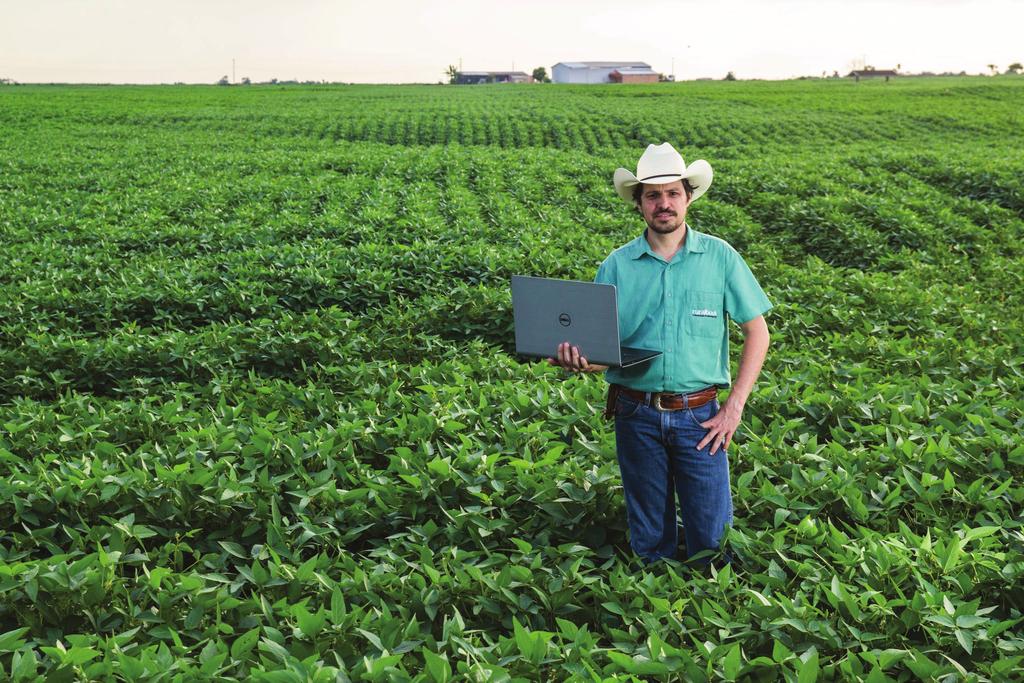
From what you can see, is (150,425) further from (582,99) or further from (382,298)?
(582,99)

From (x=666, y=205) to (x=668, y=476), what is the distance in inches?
50.4

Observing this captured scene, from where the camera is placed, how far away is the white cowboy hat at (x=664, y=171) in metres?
3.40

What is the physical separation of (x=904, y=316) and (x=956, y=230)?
5.68 metres

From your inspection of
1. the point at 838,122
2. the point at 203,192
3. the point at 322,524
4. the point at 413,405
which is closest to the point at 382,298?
the point at 413,405

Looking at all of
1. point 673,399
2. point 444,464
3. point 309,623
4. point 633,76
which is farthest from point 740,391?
point 633,76

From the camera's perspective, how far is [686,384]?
3.50m

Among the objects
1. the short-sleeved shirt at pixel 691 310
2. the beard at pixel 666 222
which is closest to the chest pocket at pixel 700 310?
the short-sleeved shirt at pixel 691 310

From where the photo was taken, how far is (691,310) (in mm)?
3525

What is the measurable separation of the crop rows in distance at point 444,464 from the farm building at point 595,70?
106 m

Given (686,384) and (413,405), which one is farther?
(413,405)

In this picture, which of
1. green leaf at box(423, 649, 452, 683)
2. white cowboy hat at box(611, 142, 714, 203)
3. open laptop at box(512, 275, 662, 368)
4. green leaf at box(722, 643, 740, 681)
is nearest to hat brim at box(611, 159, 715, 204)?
white cowboy hat at box(611, 142, 714, 203)

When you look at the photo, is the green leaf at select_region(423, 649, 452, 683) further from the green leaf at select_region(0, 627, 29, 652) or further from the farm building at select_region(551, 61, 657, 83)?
the farm building at select_region(551, 61, 657, 83)

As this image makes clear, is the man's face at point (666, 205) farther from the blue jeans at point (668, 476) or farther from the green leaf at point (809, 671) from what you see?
the green leaf at point (809, 671)

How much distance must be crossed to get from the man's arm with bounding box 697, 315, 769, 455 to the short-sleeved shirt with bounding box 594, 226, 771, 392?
2.5 inches
